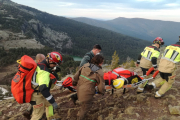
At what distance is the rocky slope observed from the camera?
4301 mm

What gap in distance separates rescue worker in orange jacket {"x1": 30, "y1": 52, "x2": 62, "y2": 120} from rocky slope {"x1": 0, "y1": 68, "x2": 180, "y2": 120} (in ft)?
3.82

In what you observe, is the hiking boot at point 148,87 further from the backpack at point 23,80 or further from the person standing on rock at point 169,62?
the backpack at point 23,80

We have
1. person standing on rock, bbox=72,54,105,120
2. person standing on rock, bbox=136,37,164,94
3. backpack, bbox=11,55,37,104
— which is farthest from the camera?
person standing on rock, bbox=136,37,164,94

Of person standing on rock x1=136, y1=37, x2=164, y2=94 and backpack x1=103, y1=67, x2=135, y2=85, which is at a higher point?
person standing on rock x1=136, y1=37, x2=164, y2=94

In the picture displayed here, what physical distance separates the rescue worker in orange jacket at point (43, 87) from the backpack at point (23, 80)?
0.17 metres

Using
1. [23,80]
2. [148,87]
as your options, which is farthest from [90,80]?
[148,87]

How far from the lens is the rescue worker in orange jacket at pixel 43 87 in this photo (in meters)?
3.29

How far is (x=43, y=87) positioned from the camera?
10.5 ft

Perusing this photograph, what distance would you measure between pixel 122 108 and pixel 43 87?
3388 millimetres

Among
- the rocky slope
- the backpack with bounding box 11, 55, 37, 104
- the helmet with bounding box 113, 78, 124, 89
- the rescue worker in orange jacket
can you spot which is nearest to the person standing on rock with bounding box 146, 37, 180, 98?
the rocky slope

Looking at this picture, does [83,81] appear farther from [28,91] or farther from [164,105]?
[164,105]

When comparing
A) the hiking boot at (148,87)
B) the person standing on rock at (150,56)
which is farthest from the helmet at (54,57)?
the hiking boot at (148,87)

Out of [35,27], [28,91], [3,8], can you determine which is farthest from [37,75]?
[3,8]

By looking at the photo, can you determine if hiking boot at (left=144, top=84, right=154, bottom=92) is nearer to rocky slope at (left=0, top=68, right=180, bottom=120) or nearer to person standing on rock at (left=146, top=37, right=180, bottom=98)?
rocky slope at (left=0, top=68, right=180, bottom=120)
